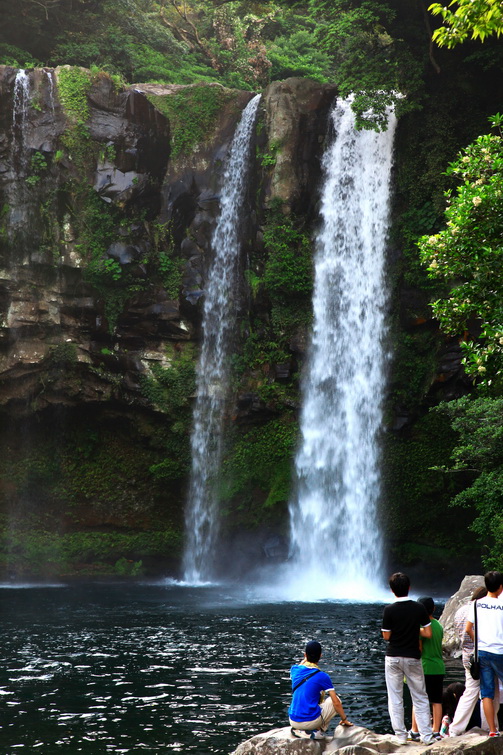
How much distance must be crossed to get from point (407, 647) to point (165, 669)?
5.66 metres

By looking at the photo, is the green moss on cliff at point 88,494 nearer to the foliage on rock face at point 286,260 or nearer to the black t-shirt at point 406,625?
the foliage on rock face at point 286,260

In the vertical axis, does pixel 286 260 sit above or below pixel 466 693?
above

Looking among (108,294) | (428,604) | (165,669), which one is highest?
(108,294)

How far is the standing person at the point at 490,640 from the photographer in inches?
269

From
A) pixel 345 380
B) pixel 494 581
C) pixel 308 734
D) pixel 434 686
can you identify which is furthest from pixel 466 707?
pixel 345 380

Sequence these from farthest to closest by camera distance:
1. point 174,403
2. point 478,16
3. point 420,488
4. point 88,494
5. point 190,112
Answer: point 190,112, point 88,494, point 174,403, point 420,488, point 478,16

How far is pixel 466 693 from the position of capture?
7.25 metres

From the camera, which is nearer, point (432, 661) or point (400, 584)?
point (400, 584)

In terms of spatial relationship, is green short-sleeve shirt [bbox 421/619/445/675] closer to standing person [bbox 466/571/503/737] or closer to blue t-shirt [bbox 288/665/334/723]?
standing person [bbox 466/571/503/737]

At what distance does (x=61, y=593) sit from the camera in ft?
66.5

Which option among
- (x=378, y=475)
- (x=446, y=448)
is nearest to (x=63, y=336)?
(x=378, y=475)

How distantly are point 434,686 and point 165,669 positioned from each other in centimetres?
538

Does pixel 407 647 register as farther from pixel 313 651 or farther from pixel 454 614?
pixel 454 614

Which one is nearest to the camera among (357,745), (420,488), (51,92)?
(357,745)
